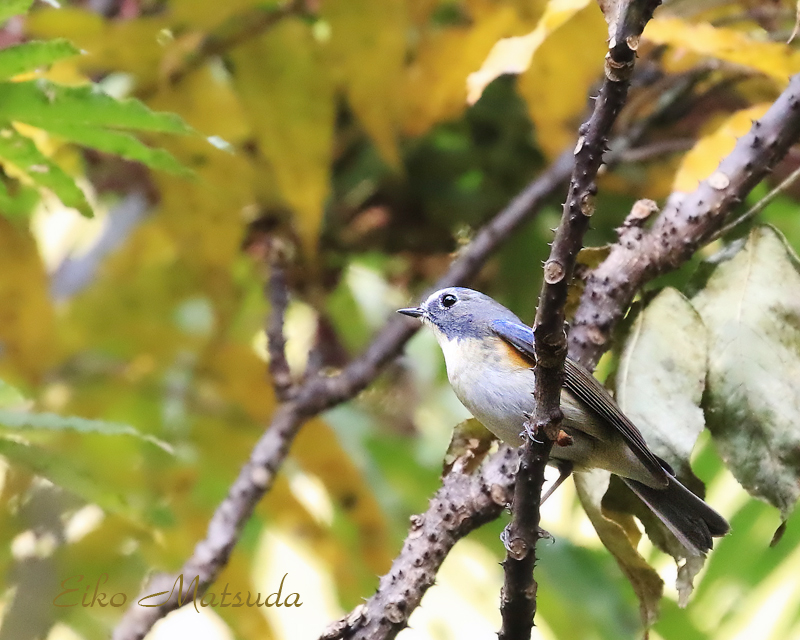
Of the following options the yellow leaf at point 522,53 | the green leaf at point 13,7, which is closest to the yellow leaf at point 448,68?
the yellow leaf at point 522,53

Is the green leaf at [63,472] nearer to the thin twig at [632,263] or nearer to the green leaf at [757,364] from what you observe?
the thin twig at [632,263]

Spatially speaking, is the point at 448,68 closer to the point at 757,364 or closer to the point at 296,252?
the point at 296,252

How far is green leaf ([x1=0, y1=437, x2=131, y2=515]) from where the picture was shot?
1.08 meters

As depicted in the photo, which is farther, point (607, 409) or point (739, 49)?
point (739, 49)

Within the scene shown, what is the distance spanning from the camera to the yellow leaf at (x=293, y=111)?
1.36 metres

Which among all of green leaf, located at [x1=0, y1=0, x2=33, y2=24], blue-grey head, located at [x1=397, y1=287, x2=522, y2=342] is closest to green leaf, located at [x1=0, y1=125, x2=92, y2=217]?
green leaf, located at [x1=0, y1=0, x2=33, y2=24]

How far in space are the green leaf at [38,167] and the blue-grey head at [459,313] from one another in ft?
1.66

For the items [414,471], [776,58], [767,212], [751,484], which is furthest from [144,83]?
[767,212]

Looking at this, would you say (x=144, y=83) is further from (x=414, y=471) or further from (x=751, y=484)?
(x=751, y=484)

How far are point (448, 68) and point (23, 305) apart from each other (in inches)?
35.4

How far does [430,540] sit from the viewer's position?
3.25 feet

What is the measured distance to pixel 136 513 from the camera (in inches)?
45.6

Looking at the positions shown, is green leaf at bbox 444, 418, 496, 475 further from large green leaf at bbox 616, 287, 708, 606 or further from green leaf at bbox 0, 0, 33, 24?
green leaf at bbox 0, 0, 33, 24

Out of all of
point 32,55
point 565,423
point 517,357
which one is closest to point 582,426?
point 565,423
